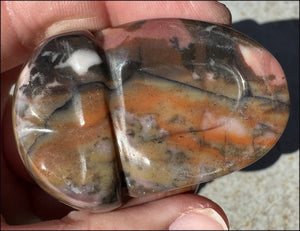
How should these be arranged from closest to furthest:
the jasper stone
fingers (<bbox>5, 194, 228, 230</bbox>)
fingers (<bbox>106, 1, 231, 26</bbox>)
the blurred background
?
the jasper stone, fingers (<bbox>5, 194, 228, 230</bbox>), fingers (<bbox>106, 1, 231, 26</bbox>), the blurred background

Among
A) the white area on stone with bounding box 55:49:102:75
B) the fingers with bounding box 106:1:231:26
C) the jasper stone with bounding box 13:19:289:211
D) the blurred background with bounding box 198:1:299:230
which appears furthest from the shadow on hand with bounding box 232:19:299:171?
the white area on stone with bounding box 55:49:102:75

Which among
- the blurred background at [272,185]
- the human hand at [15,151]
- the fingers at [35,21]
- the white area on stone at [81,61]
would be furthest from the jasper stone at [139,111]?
the blurred background at [272,185]

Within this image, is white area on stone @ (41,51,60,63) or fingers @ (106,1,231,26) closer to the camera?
white area on stone @ (41,51,60,63)

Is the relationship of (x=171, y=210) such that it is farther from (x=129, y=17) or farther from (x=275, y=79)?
(x=129, y=17)

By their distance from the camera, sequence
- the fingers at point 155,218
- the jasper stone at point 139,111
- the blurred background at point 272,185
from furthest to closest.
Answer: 1. the blurred background at point 272,185
2. the fingers at point 155,218
3. the jasper stone at point 139,111

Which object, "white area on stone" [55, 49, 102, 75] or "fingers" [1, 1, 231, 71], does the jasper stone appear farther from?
"fingers" [1, 1, 231, 71]

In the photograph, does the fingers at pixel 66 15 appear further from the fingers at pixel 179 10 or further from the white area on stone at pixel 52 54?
the white area on stone at pixel 52 54
